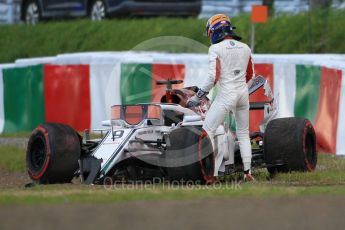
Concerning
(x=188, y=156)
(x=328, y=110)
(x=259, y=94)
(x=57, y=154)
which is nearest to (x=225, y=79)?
(x=188, y=156)

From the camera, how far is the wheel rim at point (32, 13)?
2911cm

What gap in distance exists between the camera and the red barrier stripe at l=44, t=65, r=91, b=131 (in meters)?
20.5

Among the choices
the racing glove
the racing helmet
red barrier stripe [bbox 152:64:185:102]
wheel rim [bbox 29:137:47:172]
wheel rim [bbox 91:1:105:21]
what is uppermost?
wheel rim [bbox 91:1:105:21]

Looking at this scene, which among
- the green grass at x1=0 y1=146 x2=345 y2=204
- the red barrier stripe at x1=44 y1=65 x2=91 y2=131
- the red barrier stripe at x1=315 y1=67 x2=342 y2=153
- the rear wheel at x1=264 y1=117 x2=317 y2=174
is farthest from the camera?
the red barrier stripe at x1=44 y1=65 x2=91 y2=131

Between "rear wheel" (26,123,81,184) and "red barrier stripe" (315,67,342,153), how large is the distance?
4727 mm

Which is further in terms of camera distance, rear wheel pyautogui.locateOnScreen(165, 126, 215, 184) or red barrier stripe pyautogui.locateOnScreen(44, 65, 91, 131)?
red barrier stripe pyautogui.locateOnScreen(44, 65, 91, 131)

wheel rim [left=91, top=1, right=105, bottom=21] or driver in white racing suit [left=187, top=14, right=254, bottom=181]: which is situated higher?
wheel rim [left=91, top=1, right=105, bottom=21]

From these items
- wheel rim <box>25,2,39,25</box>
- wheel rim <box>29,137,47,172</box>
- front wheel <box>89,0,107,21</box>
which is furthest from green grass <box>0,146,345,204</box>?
wheel rim <box>25,2,39,25</box>

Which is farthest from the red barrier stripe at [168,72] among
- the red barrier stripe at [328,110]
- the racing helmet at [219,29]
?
the racing helmet at [219,29]

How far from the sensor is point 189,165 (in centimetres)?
1259

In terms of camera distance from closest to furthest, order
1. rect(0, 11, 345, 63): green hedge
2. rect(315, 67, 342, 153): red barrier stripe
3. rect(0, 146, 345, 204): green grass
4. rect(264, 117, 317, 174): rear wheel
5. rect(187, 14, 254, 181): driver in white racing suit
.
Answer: rect(0, 146, 345, 204): green grass < rect(187, 14, 254, 181): driver in white racing suit < rect(264, 117, 317, 174): rear wheel < rect(315, 67, 342, 153): red barrier stripe < rect(0, 11, 345, 63): green hedge

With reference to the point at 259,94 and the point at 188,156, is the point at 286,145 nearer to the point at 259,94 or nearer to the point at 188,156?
the point at 188,156

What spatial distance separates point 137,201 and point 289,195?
134 cm

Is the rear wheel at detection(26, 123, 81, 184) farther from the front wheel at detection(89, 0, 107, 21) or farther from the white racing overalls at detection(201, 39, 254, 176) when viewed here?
the front wheel at detection(89, 0, 107, 21)
